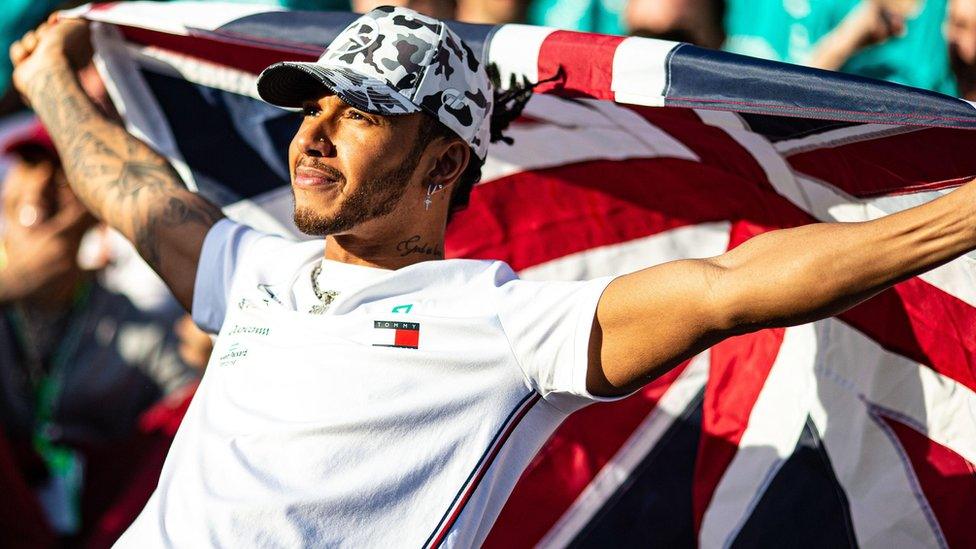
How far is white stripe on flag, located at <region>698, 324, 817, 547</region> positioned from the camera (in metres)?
2.79

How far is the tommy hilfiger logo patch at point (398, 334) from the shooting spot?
2.29 metres

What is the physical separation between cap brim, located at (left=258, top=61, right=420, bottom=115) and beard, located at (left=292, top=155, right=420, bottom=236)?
0.14m

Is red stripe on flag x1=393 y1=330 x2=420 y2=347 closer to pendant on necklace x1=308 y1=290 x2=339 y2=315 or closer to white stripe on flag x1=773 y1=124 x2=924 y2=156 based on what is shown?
pendant on necklace x1=308 y1=290 x2=339 y2=315

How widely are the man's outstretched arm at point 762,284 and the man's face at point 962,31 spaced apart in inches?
98.4

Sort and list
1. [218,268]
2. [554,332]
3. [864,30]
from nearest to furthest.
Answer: [554,332]
[218,268]
[864,30]

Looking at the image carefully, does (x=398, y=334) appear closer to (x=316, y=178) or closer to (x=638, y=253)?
(x=316, y=178)

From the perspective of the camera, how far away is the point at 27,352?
5047 millimetres

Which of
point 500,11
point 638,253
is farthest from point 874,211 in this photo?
point 500,11

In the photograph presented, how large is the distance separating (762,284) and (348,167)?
877 millimetres

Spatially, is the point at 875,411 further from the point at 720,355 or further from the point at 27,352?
the point at 27,352

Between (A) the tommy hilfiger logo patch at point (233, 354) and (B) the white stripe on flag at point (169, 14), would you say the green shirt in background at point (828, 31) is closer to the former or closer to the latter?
(B) the white stripe on flag at point (169, 14)

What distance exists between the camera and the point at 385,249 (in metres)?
2.50

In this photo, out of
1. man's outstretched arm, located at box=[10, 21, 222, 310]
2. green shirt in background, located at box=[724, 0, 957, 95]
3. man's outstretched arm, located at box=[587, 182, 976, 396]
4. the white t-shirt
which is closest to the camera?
man's outstretched arm, located at box=[587, 182, 976, 396]

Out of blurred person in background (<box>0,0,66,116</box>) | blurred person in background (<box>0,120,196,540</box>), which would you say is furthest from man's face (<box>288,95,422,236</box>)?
blurred person in background (<box>0,0,66,116</box>)
